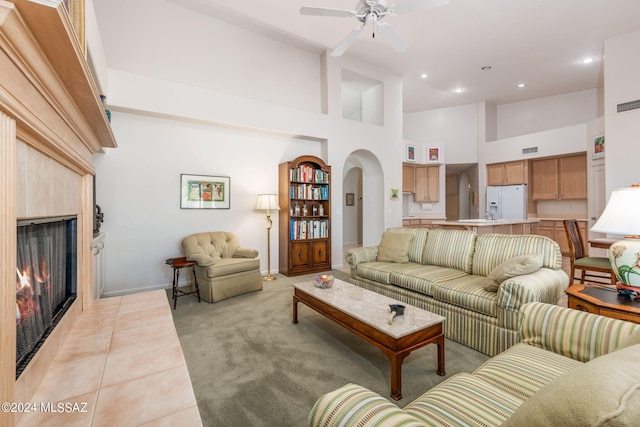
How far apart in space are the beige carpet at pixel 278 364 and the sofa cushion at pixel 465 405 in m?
0.67

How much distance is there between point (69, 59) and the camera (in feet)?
3.63

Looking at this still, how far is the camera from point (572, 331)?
135 centimetres

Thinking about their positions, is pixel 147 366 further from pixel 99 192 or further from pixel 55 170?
pixel 99 192

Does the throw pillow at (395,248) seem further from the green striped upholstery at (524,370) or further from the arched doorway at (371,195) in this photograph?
the arched doorway at (371,195)

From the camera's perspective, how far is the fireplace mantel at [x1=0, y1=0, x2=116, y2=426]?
2.81 ft

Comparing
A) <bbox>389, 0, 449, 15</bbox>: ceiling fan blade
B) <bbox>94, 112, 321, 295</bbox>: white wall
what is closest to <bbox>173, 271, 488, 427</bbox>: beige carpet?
<bbox>94, 112, 321, 295</bbox>: white wall

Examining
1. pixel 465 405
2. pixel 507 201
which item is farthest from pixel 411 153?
pixel 465 405

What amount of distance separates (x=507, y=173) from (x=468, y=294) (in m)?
6.40

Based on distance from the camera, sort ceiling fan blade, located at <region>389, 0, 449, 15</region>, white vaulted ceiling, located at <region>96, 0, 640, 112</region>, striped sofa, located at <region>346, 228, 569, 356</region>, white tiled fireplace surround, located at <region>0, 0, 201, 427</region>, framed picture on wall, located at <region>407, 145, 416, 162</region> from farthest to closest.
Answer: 1. framed picture on wall, located at <region>407, 145, 416, 162</region>
2. white vaulted ceiling, located at <region>96, 0, 640, 112</region>
3. ceiling fan blade, located at <region>389, 0, 449, 15</region>
4. striped sofa, located at <region>346, 228, 569, 356</region>
5. white tiled fireplace surround, located at <region>0, 0, 201, 427</region>

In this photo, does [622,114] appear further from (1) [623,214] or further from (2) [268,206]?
(2) [268,206]

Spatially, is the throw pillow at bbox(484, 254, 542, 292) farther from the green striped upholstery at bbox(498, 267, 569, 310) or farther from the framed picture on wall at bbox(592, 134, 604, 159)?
the framed picture on wall at bbox(592, 134, 604, 159)

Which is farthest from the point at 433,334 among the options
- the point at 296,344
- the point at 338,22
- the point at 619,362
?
the point at 338,22

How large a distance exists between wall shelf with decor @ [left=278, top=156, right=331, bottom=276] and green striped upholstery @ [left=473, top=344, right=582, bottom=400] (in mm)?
3650

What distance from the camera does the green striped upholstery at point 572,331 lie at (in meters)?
1.24
